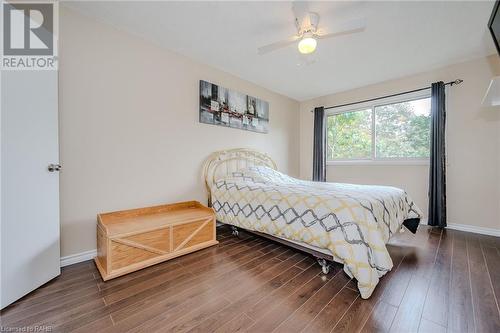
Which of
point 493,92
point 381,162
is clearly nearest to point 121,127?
point 493,92

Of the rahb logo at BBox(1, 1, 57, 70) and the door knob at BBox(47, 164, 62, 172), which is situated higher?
the rahb logo at BBox(1, 1, 57, 70)

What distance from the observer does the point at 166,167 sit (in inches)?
104

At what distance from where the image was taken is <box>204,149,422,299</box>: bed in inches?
60.3

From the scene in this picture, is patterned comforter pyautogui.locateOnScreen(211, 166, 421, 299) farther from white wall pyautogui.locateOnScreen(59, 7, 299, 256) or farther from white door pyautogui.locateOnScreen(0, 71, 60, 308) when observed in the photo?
white door pyautogui.locateOnScreen(0, 71, 60, 308)

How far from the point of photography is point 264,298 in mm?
1481

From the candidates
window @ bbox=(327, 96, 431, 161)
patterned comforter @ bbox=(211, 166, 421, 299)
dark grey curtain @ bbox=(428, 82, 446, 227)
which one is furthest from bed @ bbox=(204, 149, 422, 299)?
window @ bbox=(327, 96, 431, 161)

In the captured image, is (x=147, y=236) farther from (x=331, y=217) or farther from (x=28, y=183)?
(x=331, y=217)

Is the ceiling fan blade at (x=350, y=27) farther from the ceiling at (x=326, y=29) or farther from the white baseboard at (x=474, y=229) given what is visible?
the white baseboard at (x=474, y=229)

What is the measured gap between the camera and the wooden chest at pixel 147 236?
1742 millimetres

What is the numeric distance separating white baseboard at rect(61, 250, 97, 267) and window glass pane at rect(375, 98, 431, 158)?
177 inches

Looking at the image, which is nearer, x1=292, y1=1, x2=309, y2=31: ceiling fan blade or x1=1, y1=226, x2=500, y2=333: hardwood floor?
x1=1, y1=226, x2=500, y2=333: hardwood floor

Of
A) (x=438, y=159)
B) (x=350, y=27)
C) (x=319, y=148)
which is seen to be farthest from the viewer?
(x=319, y=148)

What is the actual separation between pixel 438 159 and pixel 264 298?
3.29m

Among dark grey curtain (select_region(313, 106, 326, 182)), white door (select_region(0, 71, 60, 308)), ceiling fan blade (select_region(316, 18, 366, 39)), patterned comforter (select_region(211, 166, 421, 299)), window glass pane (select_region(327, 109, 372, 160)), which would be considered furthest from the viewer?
dark grey curtain (select_region(313, 106, 326, 182))
